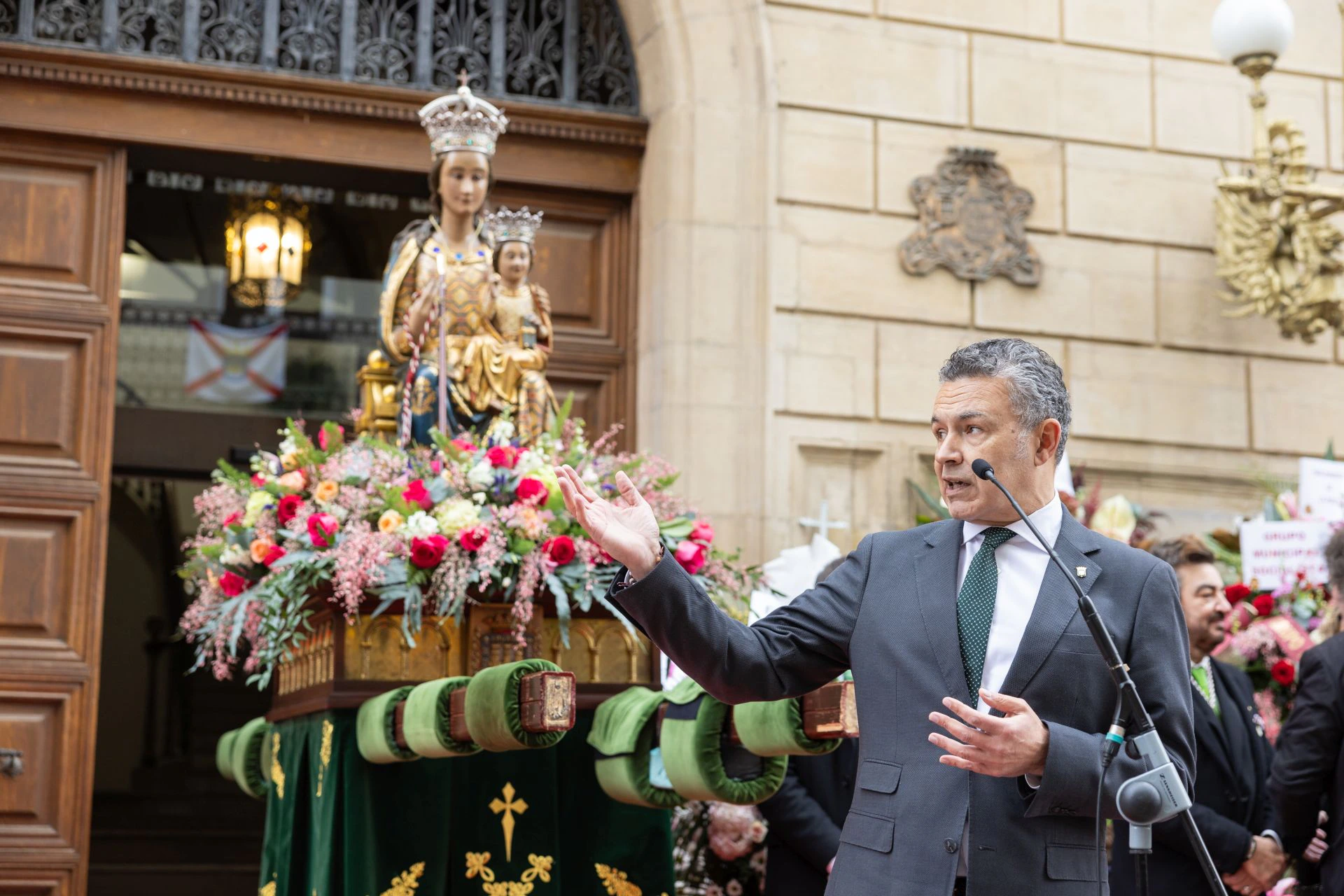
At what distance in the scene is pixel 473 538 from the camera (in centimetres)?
457

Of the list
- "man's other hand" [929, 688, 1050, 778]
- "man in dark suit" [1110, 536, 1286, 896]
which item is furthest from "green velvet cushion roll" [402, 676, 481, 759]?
"man in dark suit" [1110, 536, 1286, 896]

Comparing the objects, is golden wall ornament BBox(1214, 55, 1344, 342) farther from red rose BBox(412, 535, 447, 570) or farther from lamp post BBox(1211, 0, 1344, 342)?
red rose BBox(412, 535, 447, 570)

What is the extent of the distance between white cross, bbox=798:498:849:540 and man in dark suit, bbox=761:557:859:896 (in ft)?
6.30

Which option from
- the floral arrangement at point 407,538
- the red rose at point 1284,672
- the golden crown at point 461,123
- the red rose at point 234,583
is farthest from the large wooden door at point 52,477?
the red rose at point 1284,672

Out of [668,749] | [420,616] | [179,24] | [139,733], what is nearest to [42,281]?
[179,24]

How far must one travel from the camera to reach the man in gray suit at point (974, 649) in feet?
8.85

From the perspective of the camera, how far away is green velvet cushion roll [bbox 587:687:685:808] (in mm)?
4406

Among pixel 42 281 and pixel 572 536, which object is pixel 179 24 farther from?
pixel 572 536

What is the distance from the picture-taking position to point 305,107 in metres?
7.20

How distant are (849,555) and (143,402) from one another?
9.58 meters

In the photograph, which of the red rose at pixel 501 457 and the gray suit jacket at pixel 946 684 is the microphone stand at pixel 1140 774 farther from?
the red rose at pixel 501 457

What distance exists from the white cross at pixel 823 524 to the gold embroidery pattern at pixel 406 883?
9.81ft

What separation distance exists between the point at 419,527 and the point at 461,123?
1.45m

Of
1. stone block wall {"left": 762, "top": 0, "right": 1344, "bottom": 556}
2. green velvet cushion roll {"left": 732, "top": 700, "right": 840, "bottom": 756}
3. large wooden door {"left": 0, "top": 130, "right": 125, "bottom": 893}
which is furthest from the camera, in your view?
stone block wall {"left": 762, "top": 0, "right": 1344, "bottom": 556}
